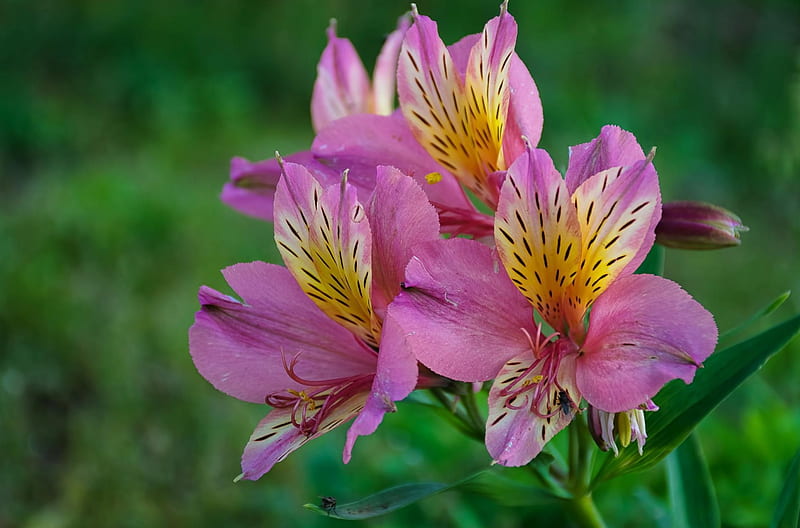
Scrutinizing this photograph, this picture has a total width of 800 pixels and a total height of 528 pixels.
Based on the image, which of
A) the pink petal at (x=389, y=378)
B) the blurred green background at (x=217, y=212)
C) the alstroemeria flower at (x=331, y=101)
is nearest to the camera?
the pink petal at (x=389, y=378)

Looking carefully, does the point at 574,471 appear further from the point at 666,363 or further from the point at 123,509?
the point at 123,509

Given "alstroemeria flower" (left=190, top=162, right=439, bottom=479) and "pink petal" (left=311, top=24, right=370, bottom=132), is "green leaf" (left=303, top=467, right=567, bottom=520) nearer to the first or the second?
"alstroemeria flower" (left=190, top=162, right=439, bottom=479)

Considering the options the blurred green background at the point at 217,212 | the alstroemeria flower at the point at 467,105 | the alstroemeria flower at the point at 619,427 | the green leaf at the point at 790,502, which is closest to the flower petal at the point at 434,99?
the alstroemeria flower at the point at 467,105

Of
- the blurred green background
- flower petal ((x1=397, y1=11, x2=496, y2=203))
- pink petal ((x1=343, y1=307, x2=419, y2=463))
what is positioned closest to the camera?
pink petal ((x1=343, y1=307, x2=419, y2=463))

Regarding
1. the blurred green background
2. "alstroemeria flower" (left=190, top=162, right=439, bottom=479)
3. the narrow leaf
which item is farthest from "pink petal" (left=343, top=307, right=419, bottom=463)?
the blurred green background

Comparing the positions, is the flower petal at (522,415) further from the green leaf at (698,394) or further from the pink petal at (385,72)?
the pink petal at (385,72)

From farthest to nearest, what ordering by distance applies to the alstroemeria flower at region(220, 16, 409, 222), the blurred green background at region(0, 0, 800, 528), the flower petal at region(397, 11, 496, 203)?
1. the blurred green background at region(0, 0, 800, 528)
2. the alstroemeria flower at region(220, 16, 409, 222)
3. the flower petal at region(397, 11, 496, 203)

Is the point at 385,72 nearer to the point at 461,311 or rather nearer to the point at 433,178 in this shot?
the point at 433,178
